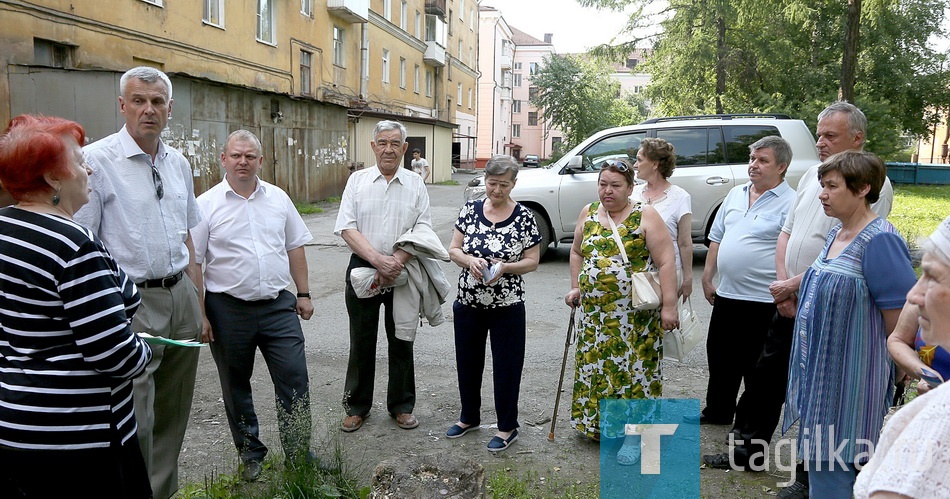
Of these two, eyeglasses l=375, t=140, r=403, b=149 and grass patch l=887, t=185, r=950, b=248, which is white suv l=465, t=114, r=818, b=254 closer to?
grass patch l=887, t=185, r=950, b=248

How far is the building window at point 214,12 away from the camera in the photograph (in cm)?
1747

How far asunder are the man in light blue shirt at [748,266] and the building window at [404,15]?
29282 millimetres

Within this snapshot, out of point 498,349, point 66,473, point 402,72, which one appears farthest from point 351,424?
point 402,72

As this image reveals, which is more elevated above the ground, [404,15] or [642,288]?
[404,15]

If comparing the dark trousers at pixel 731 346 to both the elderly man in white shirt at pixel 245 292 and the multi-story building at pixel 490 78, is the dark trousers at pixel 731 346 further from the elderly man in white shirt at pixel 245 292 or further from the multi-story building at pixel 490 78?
the multi-story building at pixel 490 78

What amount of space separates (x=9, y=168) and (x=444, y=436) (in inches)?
115

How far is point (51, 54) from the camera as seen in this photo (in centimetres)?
1294

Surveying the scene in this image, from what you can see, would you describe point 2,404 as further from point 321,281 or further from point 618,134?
point 618,134

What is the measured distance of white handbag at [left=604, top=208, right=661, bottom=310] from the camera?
381cm

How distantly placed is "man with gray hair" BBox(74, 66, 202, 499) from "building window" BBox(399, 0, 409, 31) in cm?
2991

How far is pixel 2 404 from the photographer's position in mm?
2076

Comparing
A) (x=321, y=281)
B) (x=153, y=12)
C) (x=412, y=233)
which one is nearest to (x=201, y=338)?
(x=412, y=233)

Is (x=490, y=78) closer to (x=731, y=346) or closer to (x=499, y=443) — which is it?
(x=731, y=346)

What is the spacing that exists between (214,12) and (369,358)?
16.4 meters
